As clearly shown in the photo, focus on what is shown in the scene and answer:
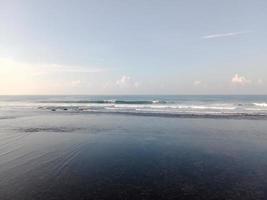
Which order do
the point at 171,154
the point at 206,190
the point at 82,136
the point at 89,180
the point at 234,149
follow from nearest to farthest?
the point at 206,190 → the point at 89,180 → the point at 171,154 → the point at 234,149 → the point at 82,136

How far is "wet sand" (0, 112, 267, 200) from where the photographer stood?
716cm

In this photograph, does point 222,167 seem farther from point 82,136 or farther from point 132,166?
point 82,136

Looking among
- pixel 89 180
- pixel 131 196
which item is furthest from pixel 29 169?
pixel 131 196

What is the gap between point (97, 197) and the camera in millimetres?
6727

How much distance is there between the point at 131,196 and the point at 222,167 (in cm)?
436

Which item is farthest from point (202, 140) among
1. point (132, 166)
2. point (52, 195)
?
point (52, 195)

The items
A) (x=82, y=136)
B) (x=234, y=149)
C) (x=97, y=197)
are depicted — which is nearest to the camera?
(x=97, y=197)

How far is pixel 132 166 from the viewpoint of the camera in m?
9.70

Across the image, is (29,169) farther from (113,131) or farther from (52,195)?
(113,131)

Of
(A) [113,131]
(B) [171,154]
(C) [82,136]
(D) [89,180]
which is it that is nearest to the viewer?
(D) [89,180]

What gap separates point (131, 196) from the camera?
6828 millimetres

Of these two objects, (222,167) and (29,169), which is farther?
(222,167)

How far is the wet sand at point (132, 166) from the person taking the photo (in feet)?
23.5

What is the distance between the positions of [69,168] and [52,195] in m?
2.52
